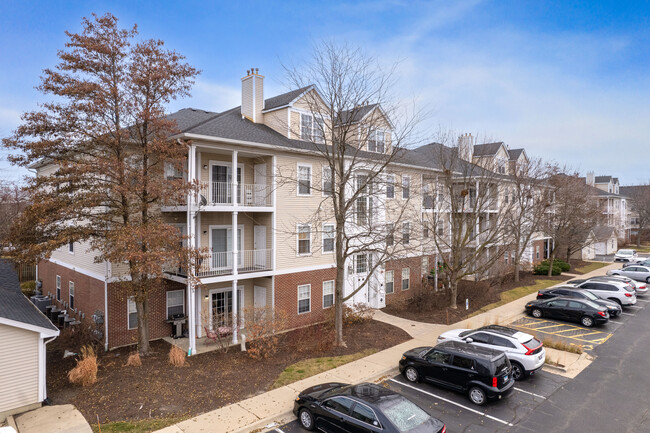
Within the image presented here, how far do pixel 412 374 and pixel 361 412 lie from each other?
4.98 m

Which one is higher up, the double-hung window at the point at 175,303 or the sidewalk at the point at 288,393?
the double-hung window at the point at 175,303

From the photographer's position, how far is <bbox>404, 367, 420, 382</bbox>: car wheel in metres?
13.0

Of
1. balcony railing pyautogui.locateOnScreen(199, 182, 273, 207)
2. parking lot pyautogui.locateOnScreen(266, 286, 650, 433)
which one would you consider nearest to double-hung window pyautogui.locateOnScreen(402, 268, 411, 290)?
balcony railing pyautogui.locateOnScreen(199, 182, 273, 207)

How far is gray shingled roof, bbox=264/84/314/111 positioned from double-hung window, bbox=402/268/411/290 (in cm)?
1333

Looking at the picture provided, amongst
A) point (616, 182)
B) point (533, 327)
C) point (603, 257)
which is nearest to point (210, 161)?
point (533, 327)

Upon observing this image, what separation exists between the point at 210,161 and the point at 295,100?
5886 millimetres

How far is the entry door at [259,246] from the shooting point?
19062 mm

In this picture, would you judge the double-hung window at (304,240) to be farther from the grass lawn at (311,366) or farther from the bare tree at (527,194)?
the bare tree at (527,194)

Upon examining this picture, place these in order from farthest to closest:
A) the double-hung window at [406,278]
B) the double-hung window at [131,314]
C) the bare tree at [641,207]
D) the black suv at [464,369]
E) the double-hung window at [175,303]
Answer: the bare tree at [641,207] → the double-hung window at [406,278] → the double-hung window at [175,303] → the double-hung window at [131,314] → the black suv at [464,369]

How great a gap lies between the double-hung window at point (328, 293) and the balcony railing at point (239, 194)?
575cm

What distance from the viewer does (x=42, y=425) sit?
1019 cm

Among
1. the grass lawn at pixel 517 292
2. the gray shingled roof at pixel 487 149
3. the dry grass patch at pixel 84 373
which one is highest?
the gray shingled roof at pixel 487 149

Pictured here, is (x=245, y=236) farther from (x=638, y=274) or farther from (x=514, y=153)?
(x=638, y=274)

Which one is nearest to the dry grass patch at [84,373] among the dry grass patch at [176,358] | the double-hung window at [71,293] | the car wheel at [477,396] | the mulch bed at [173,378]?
the mulch bed at [173,378]
